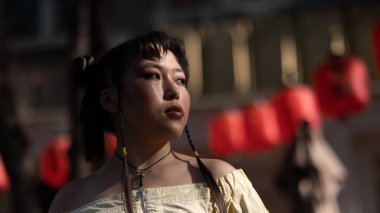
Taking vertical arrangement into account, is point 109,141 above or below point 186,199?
above

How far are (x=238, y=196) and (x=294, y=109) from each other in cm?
535

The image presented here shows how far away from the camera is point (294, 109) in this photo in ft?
23.7

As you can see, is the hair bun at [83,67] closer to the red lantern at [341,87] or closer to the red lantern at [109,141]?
the red lantern at [109,141]

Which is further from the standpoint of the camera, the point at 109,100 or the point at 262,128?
the point at 262,128

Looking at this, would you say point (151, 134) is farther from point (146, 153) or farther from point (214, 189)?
point (214, 189)

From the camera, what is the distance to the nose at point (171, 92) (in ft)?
6.54

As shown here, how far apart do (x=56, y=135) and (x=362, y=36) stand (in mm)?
4616

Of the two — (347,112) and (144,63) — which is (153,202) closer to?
(144,63)

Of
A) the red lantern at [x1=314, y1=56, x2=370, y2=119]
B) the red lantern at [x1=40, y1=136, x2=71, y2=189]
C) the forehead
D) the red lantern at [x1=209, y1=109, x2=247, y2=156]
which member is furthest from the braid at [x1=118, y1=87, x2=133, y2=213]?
the red lantern at [x1=209, y1=109, x2=247, y2=156]

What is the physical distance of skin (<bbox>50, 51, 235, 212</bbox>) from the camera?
198 centimetres

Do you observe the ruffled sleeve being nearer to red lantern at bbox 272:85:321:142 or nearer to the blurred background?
red lantern at bbox 272:85:321:142

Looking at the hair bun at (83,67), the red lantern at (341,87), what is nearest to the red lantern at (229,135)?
the red lantern at (341,87)

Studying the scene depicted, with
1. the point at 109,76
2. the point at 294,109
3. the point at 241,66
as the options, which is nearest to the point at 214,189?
the point at 109,76

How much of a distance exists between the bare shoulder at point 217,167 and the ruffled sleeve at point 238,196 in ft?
0.06
